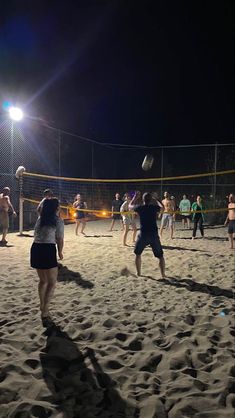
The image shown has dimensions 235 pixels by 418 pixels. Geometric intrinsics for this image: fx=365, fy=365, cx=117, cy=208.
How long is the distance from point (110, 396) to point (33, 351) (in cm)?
106

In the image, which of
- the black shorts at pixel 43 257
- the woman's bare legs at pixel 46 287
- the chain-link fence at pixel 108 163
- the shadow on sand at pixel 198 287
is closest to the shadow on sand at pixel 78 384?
the woman's bare legs at pixel 46 287

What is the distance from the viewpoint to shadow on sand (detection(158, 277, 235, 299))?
18.0 ft

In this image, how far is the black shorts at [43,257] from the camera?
Answer: 4.35m

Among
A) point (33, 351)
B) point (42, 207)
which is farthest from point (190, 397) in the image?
point (42, 207)

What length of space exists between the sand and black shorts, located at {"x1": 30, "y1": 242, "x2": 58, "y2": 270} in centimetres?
66

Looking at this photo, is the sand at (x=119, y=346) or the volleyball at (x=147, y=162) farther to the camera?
the volleyball at (x=147, y=162)

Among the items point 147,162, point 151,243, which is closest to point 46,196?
point 151,243

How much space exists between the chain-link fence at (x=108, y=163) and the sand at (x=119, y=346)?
34.6ft

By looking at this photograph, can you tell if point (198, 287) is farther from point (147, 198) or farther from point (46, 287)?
point (46, 287)

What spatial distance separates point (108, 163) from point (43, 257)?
18.6 m

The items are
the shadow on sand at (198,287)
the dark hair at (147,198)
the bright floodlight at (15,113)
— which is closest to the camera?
the shadow on sand at (198,287)

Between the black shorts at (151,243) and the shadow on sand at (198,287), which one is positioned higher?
the black shorts at (151,243)

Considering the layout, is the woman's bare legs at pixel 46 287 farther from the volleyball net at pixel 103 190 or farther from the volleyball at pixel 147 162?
the volleyball at pixel 147 162

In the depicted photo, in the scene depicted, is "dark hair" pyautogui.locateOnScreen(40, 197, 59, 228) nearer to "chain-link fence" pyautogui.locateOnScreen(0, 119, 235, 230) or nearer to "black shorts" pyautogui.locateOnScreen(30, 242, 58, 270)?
"black shorts" pyautogui.locateOnScreen(30, 242, 58, 270)
